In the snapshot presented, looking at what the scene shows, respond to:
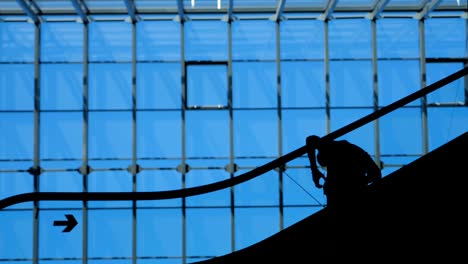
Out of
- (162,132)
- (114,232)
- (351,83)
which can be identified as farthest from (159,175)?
(351,83)

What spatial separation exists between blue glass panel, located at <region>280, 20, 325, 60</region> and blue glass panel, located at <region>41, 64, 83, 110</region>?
4924 millimetres

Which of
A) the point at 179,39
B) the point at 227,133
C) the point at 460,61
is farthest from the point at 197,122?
the point at 460,61

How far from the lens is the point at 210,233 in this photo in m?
16.3

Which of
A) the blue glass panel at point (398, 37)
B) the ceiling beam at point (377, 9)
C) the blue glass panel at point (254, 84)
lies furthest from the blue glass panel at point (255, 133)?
the ceiling beam at point (377, 9)

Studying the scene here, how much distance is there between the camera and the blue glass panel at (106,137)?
16969 millimetres

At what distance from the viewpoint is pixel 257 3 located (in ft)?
54.5

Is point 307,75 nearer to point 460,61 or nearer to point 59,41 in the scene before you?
point 460,61

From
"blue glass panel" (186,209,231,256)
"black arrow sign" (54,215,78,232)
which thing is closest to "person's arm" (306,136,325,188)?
"black arrow sign" (54,215,78,232)

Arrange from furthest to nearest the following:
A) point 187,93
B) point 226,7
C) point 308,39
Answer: point 187,93, point 308,39, point 226,7

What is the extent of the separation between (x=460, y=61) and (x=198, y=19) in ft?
21.0

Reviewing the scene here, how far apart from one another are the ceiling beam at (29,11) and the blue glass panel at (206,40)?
11.4 ft

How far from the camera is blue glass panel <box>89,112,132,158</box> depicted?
55.7 feet

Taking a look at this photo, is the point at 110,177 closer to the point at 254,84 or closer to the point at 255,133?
the point at 255,133

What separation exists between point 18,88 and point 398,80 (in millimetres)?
9062
